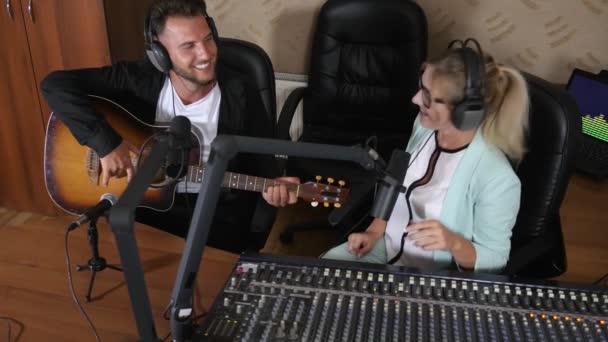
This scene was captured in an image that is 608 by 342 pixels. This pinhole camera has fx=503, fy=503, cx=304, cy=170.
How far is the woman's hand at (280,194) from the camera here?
4.28ft

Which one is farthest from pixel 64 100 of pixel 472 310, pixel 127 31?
pixel 472 310

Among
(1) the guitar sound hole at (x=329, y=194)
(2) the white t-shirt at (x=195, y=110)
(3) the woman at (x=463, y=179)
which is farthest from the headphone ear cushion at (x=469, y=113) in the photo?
(2) the white t-shirt at (x=195, y=110)

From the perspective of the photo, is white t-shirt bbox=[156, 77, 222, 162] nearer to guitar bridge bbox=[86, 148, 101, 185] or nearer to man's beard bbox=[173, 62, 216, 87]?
man's beard bbox=[173, 62, 216, 87]

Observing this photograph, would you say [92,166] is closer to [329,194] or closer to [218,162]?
[329,194]

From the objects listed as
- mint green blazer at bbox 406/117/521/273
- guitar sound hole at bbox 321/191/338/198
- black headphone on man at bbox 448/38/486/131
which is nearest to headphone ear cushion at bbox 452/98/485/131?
black headphone on man at bbox 448/38/486/131

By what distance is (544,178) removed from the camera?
125cm

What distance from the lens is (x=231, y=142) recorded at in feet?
2.04

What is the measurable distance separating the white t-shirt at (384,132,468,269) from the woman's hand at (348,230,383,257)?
0.06m

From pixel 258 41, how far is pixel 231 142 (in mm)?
2090

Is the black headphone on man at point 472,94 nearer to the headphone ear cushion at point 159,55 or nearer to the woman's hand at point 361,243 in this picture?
the woman's hand at point 361,243

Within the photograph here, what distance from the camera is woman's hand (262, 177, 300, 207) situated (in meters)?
1.30

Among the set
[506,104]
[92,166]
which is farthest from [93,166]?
[506,104]

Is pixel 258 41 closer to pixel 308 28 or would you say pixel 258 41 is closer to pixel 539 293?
pixel 308 28

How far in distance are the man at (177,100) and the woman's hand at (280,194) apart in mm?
215
